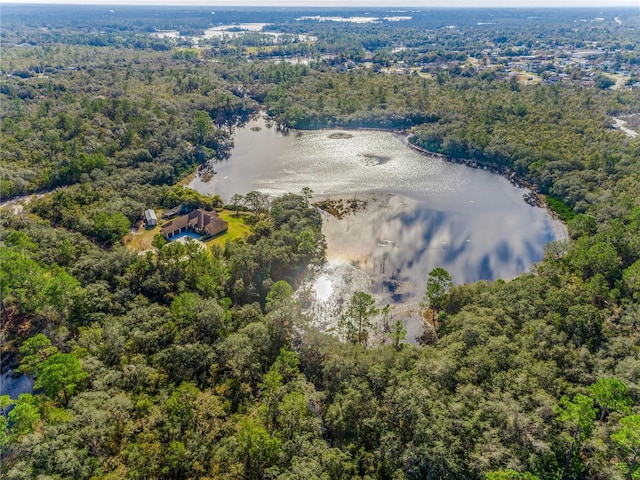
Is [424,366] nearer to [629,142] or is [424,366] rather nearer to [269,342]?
[269,342]

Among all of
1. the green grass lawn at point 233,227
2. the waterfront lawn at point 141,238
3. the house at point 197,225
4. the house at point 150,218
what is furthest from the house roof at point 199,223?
the house at point 150,218

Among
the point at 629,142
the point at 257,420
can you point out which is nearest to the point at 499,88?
the point at 629,142

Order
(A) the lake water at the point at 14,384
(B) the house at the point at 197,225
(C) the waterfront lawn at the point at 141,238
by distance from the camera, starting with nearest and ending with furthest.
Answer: (A) the lake water at the point at 14,384
(C) the waterfront lawn at the point at 141,238
(B) the house at the point at 197,225

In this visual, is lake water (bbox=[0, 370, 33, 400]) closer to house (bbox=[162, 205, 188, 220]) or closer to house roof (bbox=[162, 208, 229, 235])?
house roof (bbox=[162, 208, 229, 235])

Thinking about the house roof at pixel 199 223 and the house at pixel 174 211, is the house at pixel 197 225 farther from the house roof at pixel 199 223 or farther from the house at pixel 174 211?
the house at pixel 174 211

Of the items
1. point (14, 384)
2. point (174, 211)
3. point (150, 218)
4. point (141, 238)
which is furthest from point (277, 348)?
point (174, 211)

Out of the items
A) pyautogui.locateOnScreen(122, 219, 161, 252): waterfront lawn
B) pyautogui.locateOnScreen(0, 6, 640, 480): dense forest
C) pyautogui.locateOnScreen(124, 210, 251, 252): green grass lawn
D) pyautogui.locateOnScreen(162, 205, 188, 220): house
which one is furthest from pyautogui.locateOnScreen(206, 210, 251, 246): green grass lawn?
pyautogui.locateOnScreen(122, 219, 161, 252): waterfront lawn
